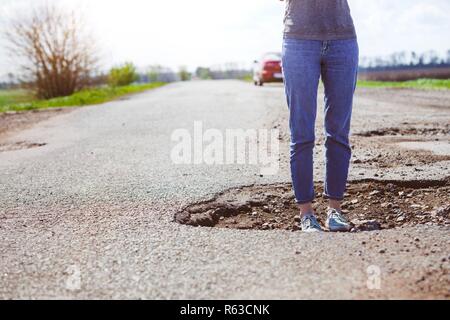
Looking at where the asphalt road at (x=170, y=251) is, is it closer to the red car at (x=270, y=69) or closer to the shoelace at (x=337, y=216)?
the shoelace at (x=337, y=216)

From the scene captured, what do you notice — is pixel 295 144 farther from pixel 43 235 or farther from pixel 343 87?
pixel 43 235

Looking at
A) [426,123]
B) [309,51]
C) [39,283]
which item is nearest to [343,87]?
[309,51]

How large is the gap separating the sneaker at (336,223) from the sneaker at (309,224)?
3.2 inches

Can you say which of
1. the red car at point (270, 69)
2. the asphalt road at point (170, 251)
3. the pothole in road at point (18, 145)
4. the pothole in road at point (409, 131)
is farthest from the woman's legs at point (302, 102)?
the red car at point (270, 69)

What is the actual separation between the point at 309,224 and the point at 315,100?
72 centimetres

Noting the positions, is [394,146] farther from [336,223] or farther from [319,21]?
[319,21]

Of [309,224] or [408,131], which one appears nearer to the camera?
[309,224]

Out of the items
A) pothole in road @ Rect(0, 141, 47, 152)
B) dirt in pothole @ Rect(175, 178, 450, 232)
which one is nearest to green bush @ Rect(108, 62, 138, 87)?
pothole in road @ Rect(0, 141, 47, 152)

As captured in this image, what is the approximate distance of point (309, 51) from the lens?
282 cm

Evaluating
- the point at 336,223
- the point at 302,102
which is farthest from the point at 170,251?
the point at 302,102

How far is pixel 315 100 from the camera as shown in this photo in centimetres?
290

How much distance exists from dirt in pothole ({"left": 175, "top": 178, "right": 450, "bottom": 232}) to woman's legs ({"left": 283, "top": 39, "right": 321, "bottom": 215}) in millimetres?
307

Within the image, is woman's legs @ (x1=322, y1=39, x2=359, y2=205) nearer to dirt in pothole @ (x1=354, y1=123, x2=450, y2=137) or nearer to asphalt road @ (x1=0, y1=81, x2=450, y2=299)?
asphalt road @ (x1=0, y1=81, x2=450, y2=299)

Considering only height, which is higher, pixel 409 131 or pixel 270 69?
pixel 270 69
